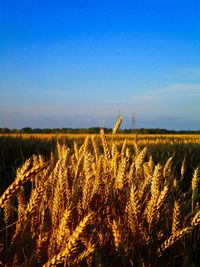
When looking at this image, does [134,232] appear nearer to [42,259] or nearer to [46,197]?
[42,259]

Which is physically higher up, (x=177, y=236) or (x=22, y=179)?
(x=22, y=179)

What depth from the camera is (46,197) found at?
1954mm

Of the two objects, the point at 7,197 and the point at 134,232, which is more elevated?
the point at 7,197

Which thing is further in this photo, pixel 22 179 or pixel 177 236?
pixel 177 236

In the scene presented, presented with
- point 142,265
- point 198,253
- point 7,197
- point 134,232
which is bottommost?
point 198,253

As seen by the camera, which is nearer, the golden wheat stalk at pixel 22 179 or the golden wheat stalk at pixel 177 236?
the golden wheat stalk at pixel 22 179

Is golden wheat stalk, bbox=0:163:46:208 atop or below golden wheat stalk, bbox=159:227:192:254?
atop

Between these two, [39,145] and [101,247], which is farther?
[39,145]

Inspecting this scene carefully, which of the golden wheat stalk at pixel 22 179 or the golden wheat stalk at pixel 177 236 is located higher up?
the golden wheat stalk at pixel 22 179

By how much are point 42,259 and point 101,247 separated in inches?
11.5

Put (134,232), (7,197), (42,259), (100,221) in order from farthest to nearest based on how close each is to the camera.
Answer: (100,221) → (134,232) → (42,259) → (7,197)

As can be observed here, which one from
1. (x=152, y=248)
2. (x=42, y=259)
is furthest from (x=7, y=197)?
(x=152, y=248)

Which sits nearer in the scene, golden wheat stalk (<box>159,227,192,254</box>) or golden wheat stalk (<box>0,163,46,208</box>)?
golden wheat stalk (<box>0,163,46,208</box>)

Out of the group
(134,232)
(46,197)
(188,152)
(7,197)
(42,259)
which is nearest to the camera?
(7,197)
